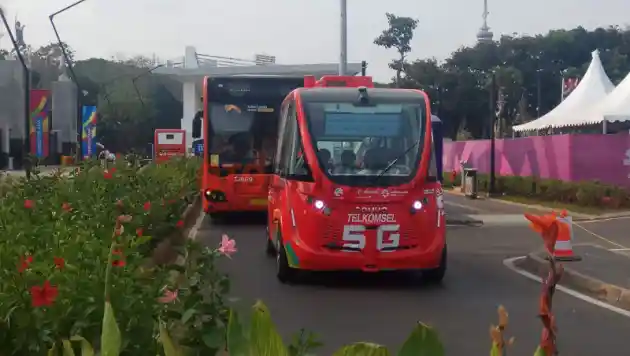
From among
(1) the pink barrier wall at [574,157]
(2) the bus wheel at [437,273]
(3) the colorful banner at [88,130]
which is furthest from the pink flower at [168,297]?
(3) the colorful banner at [88,130]

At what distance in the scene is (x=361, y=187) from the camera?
9.52 meters

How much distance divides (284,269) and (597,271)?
13.7 ft

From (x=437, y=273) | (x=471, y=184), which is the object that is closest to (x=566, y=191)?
(x=471, y=184)

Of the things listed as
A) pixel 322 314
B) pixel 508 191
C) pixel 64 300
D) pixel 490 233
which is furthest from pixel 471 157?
pixel 64 300

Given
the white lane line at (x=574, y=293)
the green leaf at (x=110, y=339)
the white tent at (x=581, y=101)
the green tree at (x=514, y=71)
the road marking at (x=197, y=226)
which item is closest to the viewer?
the green leaf at (x=110, y=339)

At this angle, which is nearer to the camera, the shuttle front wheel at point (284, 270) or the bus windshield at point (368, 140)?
the bus windshield at point (368, 140)

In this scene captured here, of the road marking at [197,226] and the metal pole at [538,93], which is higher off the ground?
the metal pole at [538,93]

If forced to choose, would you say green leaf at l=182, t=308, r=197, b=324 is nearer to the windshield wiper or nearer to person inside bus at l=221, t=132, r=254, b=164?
the windshield wiper

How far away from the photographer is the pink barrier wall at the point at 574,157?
23688 millimetres

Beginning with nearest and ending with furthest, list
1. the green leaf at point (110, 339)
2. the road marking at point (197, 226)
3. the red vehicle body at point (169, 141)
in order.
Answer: the green leaf at point (110, 339) → the road marking at point (197, 226) → the red vehicle body at point (169, 141)

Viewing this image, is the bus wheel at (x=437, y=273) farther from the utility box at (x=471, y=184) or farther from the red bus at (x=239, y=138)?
the utility box at (x=471, y=184)

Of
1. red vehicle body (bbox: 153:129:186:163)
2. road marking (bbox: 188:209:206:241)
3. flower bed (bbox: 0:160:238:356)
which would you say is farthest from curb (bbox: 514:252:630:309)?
red vehicle body (bbox: 153:129:186:163)

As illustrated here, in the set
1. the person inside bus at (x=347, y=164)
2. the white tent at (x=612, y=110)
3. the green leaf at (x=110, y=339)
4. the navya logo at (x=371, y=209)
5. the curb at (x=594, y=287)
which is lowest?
the curb at (x=594, y=287)

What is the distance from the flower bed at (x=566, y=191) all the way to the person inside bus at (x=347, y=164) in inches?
539
